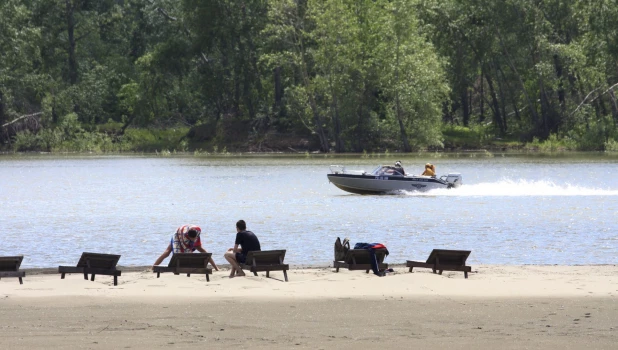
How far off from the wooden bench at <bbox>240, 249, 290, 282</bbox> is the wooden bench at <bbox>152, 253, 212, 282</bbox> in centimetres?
80

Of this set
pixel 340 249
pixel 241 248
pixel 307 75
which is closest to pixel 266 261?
pixel 241 248

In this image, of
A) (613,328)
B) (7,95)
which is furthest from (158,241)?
(7,95)

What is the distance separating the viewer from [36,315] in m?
17.8

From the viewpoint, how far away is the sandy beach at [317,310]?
52.4 feet

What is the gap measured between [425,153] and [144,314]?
82.3 m

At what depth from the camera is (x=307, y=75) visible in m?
103

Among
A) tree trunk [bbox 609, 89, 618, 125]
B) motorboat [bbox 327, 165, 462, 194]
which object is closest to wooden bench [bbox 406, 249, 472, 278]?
motorboat [bbox 327, 165, 462, 194]

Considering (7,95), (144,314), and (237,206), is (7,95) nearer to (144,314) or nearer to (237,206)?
(237,206)

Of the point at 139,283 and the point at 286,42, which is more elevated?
the point at 286,42

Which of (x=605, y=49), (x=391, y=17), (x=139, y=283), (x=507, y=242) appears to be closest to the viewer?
(x=139, y=283)

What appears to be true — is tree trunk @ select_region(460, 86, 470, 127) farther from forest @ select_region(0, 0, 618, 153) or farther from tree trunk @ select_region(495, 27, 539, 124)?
tree trunk @ select_region(495, 27, 539, 124)

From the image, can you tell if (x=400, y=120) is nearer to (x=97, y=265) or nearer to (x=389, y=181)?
(x=389, y=181)

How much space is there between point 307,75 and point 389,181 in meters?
50.4

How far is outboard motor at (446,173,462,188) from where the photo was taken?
52.8m
